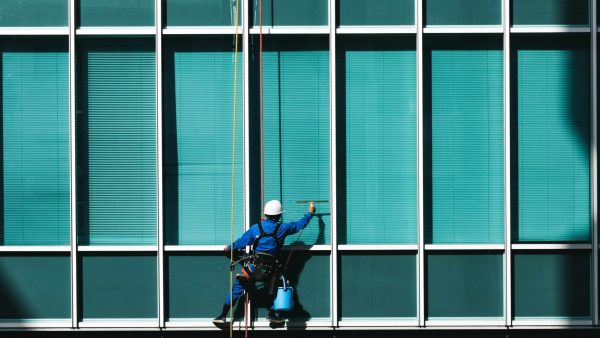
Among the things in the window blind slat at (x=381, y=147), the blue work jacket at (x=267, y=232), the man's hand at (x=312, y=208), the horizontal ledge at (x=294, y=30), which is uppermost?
the horizontal ledge at (x=294, y=30)

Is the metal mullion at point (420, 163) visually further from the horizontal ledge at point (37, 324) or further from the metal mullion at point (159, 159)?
the horizontal ledge at point (37, 324)

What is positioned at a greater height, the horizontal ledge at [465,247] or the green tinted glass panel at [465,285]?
the horizontal ledge at [465,247]

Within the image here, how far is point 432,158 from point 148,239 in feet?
12.4

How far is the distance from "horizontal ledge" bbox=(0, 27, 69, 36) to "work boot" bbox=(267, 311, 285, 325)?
14.5 ft

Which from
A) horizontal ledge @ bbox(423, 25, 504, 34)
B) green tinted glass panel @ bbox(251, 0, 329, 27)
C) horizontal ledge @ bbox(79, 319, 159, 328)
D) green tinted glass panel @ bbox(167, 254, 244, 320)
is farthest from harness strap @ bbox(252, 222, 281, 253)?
horizontal ledge @ bbox(423, 25, 504, 34)

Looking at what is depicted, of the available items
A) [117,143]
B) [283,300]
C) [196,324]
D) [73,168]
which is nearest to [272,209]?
[283,300]

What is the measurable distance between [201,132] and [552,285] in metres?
4.91

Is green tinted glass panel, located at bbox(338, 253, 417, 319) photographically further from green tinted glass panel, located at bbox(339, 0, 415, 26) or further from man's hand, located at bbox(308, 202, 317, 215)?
green tinted glass panel, located at bbox(339, 0, 415, 26)

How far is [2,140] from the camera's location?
1096 centimetres

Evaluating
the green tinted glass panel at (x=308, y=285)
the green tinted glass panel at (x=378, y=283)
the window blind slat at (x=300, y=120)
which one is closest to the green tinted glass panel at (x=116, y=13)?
the window blind slat at (x=300, y=120)

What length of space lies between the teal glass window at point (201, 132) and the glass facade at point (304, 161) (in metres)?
0.02

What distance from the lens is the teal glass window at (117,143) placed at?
36.0ft

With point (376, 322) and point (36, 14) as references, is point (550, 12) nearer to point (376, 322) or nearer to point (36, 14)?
point (376, 322)

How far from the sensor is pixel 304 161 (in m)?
11.0
